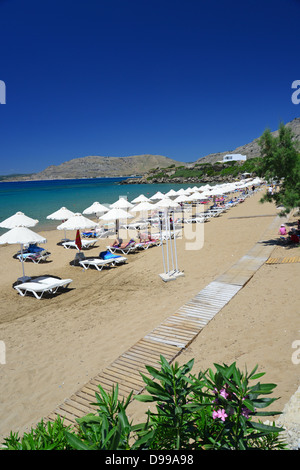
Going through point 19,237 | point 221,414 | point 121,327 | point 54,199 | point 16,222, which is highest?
point 54,199

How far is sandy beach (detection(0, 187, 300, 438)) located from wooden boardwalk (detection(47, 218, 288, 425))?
0.57 feet

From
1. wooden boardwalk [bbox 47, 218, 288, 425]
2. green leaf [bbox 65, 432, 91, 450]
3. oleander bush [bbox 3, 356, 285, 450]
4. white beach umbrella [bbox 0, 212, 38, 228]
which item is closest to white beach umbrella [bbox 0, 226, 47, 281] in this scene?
white beach umbrella [bbox 0, 212, 38, 228]

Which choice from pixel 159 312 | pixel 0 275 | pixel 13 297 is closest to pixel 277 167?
pixel 159 312

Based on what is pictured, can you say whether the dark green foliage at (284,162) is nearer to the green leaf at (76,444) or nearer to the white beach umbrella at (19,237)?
the white beach umbrella at (19,237)

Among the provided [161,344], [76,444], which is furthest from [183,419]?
[161,344]

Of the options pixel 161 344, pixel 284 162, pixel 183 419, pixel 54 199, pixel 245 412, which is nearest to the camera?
pixel 245 412

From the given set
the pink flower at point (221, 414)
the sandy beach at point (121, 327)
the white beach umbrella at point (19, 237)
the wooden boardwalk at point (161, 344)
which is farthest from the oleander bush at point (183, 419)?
the white beach umbrella at point (19, 237)

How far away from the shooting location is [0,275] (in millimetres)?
11164

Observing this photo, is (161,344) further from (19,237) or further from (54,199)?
→ (54,199)

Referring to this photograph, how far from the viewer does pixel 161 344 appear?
5.02 meters

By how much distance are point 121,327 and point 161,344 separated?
121 centimetres

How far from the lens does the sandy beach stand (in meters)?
4.18

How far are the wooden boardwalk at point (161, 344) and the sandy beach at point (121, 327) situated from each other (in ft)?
0.57
